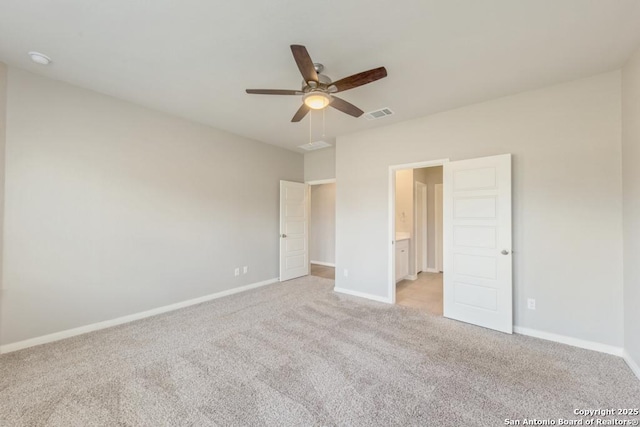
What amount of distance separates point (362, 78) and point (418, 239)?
457 centimetres

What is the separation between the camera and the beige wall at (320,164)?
534 cm

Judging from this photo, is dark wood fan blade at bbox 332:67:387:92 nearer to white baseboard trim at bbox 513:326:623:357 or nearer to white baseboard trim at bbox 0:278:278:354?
white baseboard trim at bbox 513:326:623:357

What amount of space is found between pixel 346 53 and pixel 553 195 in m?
2.66

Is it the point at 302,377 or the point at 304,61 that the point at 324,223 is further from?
the point at 304,61

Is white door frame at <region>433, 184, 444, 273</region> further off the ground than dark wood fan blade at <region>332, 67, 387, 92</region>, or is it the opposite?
dark wood fan blade at <region>332, 67, 387, 92</region>

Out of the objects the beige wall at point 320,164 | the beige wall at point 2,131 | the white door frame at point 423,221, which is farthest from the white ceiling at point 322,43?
the white door frame at point 423,221

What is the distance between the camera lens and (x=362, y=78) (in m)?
2.05

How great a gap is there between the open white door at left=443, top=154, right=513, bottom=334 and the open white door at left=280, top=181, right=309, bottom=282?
302 cm

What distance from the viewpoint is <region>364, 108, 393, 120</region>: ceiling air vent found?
11.3ft

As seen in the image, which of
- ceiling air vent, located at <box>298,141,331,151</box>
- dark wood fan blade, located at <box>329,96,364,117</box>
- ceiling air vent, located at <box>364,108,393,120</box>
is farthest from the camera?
ceiling air vent, located at <box>298,141,331,151</box>

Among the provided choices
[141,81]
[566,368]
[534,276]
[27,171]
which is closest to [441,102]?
[534,276]

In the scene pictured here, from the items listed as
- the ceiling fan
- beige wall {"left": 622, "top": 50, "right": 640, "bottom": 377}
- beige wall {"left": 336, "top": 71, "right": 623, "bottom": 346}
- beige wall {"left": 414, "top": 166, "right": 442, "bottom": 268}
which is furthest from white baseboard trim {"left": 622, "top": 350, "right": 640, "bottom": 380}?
beige wall {"left": 414, "top": 166, "right": 442, "bottom": 268}

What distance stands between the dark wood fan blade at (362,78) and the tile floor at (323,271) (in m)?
4.20

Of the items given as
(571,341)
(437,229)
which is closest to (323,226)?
(437,229)
